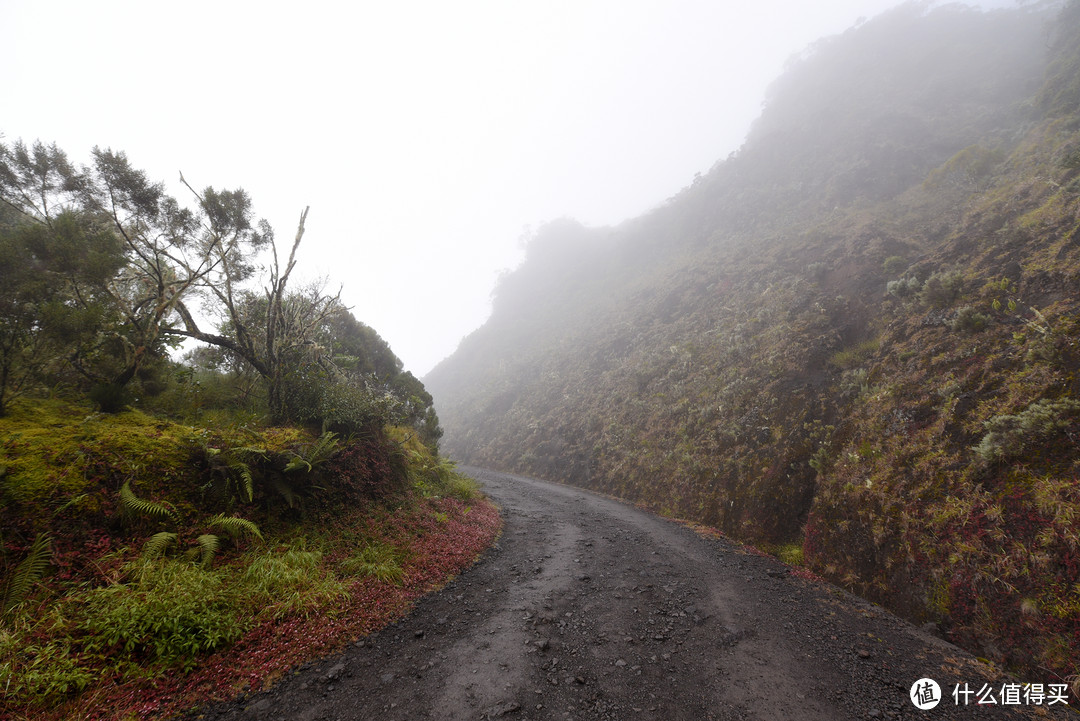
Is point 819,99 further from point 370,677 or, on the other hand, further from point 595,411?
point 370,677

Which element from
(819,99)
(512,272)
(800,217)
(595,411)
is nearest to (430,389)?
(512,272)

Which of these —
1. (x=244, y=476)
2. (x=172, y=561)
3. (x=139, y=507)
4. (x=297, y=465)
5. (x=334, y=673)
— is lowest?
(x=334, y=673)

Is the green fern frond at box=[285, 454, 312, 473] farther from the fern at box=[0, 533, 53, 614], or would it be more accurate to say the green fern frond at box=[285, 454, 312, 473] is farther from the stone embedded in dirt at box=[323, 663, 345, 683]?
the stone embedded in dirt at box=[323, 663, 345, 683]

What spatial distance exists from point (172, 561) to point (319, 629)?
216 cm

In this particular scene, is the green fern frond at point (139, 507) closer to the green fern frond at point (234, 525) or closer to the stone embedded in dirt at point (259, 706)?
the green fern frond at point (234, 525)

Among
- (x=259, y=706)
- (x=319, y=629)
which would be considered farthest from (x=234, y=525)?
(x=259, y=706)

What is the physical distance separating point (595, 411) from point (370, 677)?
2200cm

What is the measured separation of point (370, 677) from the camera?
4.64m

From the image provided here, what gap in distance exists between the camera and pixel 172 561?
16.7 feet

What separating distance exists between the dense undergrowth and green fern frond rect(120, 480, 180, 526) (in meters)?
0.02

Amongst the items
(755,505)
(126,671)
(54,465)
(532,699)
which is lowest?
(755,505)

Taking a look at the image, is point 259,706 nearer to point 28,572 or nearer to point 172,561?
point 172,561

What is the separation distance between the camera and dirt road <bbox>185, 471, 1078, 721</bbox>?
4398 millimetres

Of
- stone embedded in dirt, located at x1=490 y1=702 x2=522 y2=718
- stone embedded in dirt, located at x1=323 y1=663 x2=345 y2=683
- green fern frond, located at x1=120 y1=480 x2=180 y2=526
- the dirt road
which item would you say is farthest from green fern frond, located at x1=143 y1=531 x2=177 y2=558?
stone embedded in dirt, located at x1=490 y1=702 x2=522 y2=718
